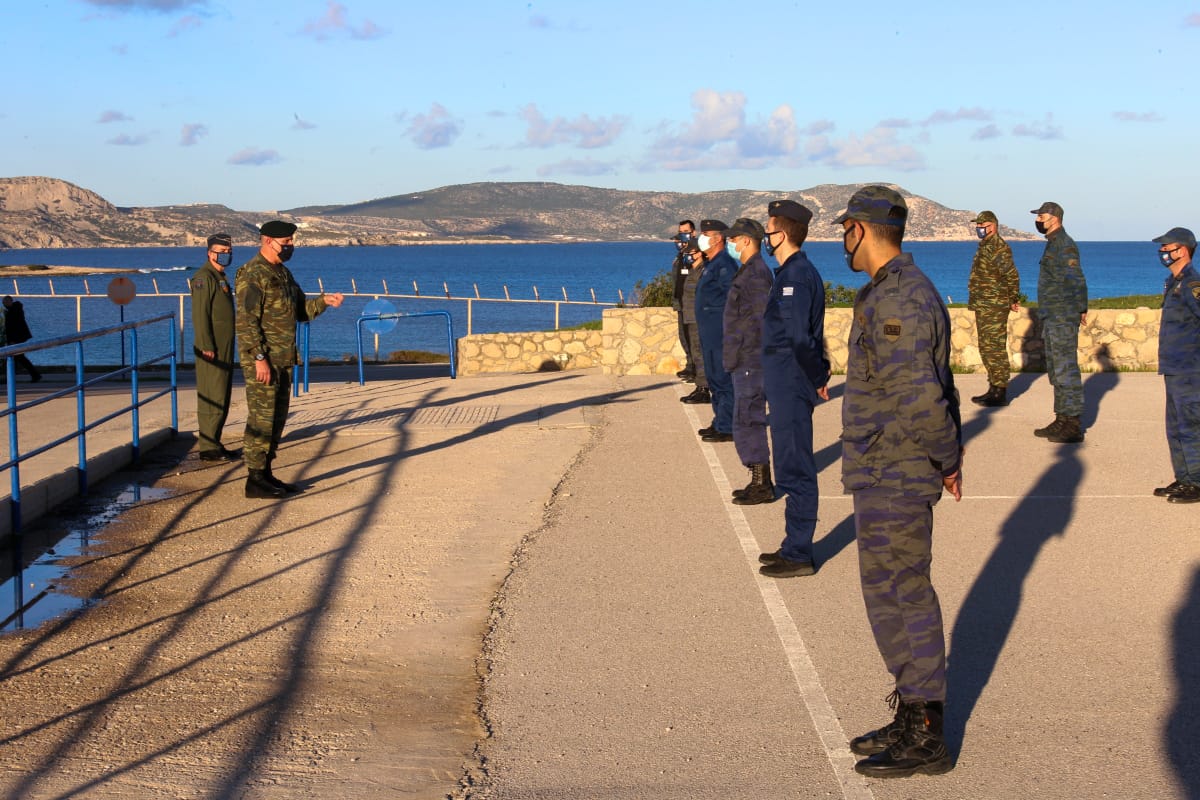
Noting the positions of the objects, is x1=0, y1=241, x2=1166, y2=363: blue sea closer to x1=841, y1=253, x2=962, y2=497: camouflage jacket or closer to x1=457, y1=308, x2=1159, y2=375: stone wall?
x1=457, y1=308, x2=1159, y2=375: stone wall

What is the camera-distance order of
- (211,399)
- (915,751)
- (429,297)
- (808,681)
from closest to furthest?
(915,751) < (808,681) < (211,399) < (429,297)

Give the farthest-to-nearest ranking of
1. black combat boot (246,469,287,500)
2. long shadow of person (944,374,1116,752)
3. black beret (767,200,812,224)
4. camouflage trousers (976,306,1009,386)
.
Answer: camouflage trousers (976,306,1009,386) < black combat boot (246,469,287,500) < black beret (767,200,812,224) < long shadow of person (944,374,1116,752)

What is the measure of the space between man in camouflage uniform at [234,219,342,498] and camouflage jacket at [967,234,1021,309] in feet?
22.3

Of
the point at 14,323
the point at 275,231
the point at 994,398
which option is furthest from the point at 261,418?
the point at 14,323

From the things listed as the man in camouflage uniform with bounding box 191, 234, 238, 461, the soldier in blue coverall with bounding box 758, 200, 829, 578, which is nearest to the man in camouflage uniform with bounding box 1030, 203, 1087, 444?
the soldier in blue coverall with bounding box 758, 200, 829, 578

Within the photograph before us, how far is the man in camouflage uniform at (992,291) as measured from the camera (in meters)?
13.0

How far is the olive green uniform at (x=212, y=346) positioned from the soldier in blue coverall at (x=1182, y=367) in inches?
284

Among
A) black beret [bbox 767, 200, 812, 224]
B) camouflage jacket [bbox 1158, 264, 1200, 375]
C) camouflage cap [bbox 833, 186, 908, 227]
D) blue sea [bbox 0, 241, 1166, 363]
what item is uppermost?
black beret [bbox 767, 200, 812, 224]

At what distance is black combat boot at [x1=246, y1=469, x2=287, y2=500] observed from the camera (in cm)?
943

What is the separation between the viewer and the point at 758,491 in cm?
893

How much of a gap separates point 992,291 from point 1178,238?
4.02 m

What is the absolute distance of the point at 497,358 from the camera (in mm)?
20391

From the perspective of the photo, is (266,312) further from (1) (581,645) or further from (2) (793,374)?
(1) (581,645)

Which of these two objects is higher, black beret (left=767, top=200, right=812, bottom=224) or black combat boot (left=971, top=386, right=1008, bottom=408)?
black beret (left=767, top=200, right=812, bottom=224)
